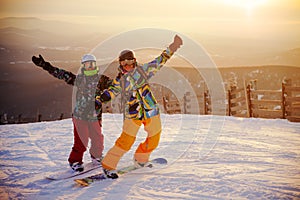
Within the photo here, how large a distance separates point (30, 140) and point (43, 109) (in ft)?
199

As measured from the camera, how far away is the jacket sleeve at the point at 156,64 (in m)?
4.99

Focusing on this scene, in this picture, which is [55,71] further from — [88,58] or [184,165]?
[184,165]

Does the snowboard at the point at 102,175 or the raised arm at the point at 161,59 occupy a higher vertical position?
the raised arm at the point at 161,59

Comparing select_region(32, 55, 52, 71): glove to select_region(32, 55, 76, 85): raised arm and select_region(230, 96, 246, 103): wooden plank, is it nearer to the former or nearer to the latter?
select_region(32, 55, 76, 85): raised arm

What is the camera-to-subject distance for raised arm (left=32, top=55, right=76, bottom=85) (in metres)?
5.46

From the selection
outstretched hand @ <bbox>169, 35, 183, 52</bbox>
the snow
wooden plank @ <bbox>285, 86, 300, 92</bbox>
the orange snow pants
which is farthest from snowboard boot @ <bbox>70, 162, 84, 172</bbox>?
wooden plank @ <bbox>285, 86, 300, 92</bbox>

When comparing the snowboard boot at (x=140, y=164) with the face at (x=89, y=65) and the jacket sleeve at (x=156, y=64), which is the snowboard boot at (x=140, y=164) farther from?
the face at (x=89, y=65)

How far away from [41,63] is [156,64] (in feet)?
6.43

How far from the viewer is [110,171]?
16.2ft

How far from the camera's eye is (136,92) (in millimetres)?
4875

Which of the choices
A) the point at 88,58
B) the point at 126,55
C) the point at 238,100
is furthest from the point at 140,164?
the point at 238,100

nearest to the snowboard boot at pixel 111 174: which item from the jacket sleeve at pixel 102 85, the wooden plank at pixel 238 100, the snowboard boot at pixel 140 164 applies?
the snowboard boot at pixel 140 164

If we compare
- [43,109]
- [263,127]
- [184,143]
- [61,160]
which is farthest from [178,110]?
[43,109]

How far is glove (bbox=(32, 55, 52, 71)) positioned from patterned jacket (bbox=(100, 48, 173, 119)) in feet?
4.10
